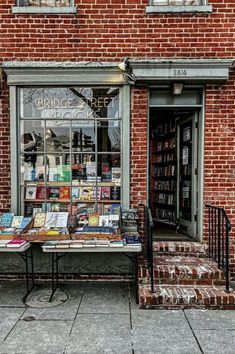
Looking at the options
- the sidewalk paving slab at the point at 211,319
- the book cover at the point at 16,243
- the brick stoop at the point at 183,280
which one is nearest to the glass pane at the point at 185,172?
the brick stoop at the point at 183,280

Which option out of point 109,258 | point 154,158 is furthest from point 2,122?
point 154,158

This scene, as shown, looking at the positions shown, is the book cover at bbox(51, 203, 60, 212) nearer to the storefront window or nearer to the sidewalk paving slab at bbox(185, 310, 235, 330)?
the storefront window

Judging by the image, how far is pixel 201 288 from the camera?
5070 millimetres

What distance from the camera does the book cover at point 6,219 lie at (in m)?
5.59

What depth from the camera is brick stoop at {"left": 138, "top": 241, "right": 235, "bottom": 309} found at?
15.6ft

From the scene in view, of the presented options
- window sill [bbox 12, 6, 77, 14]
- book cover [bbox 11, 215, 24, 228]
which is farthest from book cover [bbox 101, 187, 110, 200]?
window sill [bbox 12, 6, 77, 14]

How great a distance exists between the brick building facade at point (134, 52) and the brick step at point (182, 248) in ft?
1.18

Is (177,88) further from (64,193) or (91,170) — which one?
(64,193)

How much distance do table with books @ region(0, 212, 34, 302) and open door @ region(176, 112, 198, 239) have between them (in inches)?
110

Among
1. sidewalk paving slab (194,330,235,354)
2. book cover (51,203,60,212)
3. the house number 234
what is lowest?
sidewalk paving slab (194,330,235,354)

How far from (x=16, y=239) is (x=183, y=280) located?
246 cm

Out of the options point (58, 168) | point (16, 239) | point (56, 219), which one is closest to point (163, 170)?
point (58, 168)

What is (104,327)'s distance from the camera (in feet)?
14.0

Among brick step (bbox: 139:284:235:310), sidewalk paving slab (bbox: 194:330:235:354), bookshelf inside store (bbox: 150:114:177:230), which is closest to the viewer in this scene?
sidewalk paving slab (bbox: 194:330:235:354)
